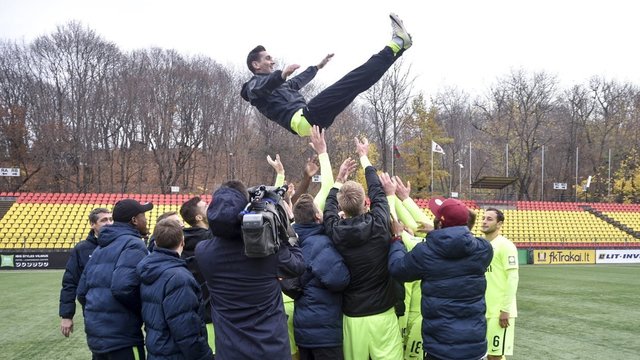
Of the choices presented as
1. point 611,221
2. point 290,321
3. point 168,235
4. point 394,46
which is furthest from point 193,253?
point 611,221

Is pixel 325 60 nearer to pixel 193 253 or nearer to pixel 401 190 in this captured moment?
pixel 401 190

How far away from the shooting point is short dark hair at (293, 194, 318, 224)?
427 centimetres

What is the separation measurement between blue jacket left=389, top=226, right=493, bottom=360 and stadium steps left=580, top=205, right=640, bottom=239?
30570 millimetres

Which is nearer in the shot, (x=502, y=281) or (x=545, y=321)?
(x=502, y=281)

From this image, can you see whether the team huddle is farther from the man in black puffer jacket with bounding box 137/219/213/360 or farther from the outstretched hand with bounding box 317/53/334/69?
the outstretched hand with bounding box 317/53/334/69

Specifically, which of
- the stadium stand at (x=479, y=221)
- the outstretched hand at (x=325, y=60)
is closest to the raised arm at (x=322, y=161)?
the outstretched hand at (x=325, y=60)

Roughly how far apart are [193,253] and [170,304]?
2.62ft

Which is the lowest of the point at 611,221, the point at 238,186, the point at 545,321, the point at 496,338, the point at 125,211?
the point at 545,321

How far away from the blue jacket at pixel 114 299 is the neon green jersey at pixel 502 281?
336 centimetres

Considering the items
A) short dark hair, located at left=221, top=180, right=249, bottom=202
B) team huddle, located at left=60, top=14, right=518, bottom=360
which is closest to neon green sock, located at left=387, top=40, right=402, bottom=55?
team huddle, located at left=60, top=14, right=518, bottom=360

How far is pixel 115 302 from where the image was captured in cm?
388

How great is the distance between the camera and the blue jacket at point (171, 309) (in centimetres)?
337

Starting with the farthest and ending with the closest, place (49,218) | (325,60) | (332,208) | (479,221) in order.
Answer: (479,221)
(49,218)
(325,60)
(332,208)

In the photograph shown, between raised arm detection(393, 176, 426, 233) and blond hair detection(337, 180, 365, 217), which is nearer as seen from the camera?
blond hair detection(337, 180, 365, 217)
